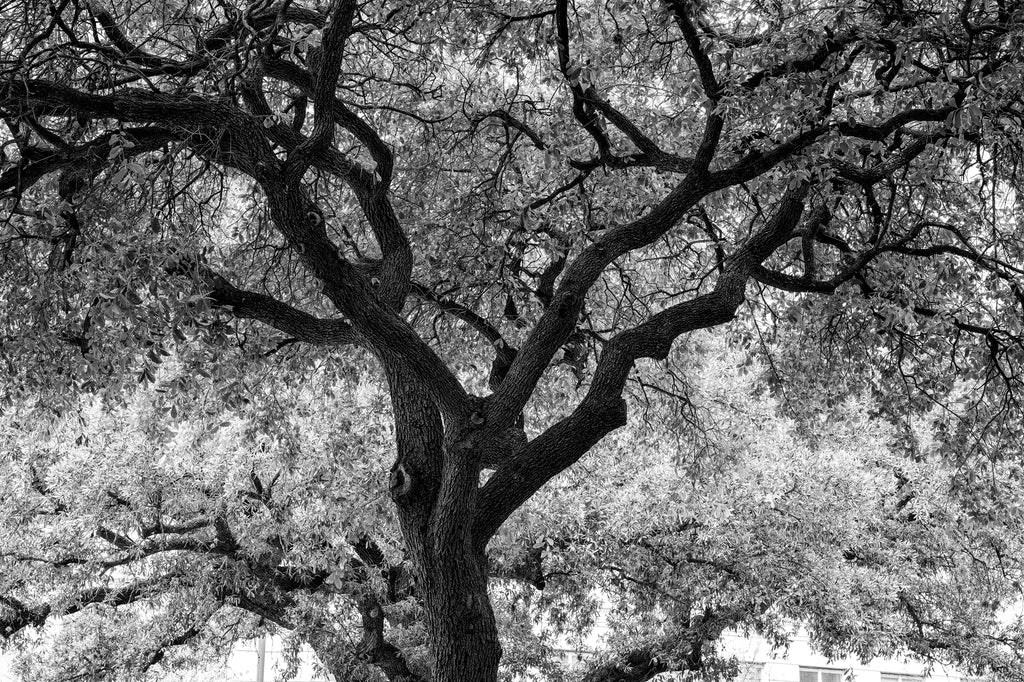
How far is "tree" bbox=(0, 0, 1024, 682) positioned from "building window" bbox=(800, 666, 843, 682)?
18723 mm

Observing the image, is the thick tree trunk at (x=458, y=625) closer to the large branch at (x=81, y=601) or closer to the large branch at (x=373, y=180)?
the large branch at (x=373, y=180)

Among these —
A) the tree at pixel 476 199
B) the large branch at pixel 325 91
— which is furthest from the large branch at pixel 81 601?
the large branch at pixel 325 91

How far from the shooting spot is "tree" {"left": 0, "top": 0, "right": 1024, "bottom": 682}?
6152 mm

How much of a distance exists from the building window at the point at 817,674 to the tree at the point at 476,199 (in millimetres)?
18723

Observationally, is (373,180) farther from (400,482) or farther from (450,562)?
(450,562)

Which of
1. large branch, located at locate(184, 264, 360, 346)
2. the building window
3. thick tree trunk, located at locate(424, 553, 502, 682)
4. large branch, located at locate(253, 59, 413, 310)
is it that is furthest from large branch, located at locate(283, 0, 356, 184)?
the building window

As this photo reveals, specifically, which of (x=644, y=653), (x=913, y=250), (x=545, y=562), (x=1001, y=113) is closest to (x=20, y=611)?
(x=545, y=562)

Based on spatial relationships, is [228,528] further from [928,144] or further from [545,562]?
[928,144]

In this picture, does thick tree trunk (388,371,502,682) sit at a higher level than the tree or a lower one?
lower

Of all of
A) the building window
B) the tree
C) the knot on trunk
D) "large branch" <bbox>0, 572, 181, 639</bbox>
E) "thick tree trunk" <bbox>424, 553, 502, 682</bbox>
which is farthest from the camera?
the building window

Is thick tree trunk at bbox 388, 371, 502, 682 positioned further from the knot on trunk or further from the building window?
the building window

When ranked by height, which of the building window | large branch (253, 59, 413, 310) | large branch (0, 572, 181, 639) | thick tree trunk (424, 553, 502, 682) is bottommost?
thick tree trunk (424, 553, 502, 682)

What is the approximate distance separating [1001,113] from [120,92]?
4978 millimetres

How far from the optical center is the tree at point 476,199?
6152 mm
